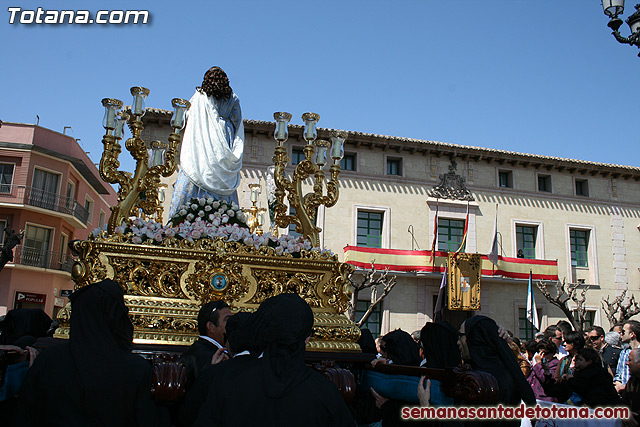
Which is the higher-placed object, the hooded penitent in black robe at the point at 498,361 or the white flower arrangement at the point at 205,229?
the white flower arrangement at the point at 205,229

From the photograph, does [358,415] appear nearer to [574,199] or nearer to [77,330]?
[77,330]

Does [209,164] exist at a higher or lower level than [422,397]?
higher

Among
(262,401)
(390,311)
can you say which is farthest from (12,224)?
(262,401)

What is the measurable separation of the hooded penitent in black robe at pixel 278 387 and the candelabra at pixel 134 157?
12.7 feet

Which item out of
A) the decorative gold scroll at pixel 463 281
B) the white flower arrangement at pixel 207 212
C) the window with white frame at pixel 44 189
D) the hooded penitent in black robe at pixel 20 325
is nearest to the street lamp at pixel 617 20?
the white flower arrangement at pixel 207 212

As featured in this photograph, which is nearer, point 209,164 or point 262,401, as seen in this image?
point 262,401

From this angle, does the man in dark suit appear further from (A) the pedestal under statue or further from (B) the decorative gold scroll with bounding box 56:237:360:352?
(A) the pedestal under statue

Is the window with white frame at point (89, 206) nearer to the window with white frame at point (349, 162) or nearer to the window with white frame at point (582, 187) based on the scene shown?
the window with white frame at point (349, 162)

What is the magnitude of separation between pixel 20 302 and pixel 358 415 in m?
24.6

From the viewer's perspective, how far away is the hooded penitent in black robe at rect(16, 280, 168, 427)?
98.3 inches

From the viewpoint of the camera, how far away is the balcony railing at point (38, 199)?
24812 millimetres


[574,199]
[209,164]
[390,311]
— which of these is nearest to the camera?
[209,164]

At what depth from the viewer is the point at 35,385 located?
8.45 ft

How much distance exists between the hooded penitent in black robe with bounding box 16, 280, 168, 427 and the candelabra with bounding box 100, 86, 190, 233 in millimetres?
3115
